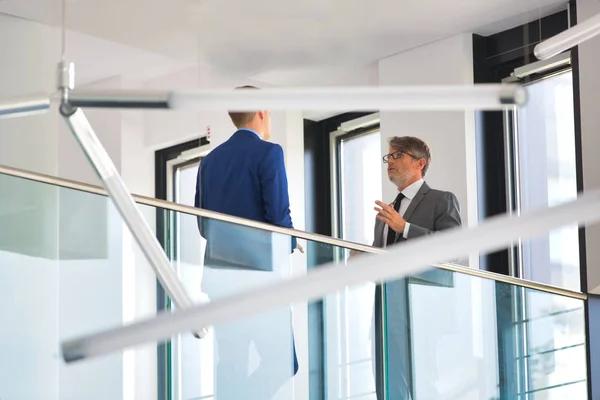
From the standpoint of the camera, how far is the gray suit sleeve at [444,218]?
15.1ft

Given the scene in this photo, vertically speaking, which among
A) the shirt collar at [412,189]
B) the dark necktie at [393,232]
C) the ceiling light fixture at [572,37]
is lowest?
the dark necktie at [393,232]

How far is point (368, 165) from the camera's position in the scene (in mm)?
5707

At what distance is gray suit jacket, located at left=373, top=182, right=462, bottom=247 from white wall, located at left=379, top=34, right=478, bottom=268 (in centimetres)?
29

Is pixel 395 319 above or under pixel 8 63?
under

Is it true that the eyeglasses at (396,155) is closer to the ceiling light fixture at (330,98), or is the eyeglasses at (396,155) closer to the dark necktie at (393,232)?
the dark necktie at (393,232)

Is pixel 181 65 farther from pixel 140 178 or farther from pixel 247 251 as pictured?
pixel 247 251

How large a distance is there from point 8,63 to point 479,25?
2.27 meters

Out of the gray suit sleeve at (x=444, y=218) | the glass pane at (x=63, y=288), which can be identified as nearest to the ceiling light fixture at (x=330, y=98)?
the glass pane at (x=63, y=288)

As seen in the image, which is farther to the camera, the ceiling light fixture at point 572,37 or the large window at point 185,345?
the large window at point 185,345

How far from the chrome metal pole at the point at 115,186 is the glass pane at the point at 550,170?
3.80 meters

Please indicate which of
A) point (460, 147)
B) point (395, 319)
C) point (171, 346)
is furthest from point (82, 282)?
point (460, 147)

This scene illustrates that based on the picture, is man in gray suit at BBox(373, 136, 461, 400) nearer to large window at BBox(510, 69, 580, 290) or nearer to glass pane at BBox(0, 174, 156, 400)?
large window at BBox(510, 69, 580, 290)

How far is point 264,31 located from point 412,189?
3.47 ft

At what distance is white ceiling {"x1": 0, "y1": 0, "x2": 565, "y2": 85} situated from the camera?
5195 millimetres
